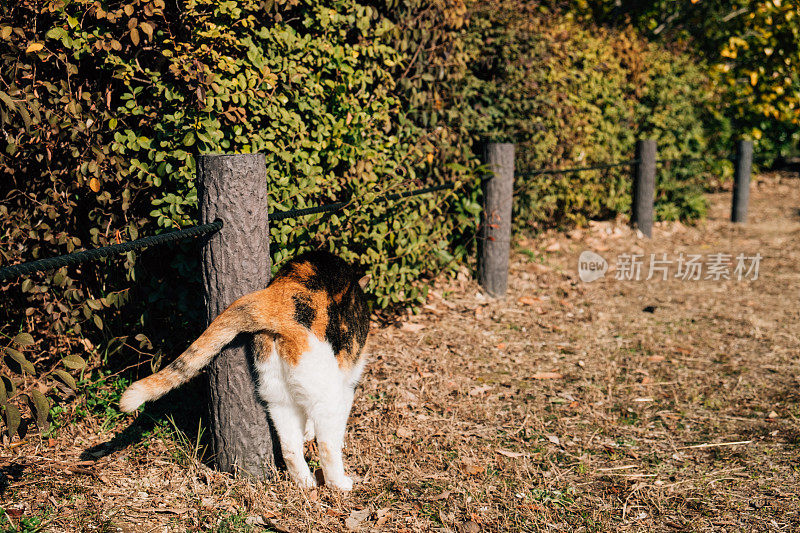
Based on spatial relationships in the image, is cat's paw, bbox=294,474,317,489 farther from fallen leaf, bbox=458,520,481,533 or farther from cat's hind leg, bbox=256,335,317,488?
fallen leaf, bbox=458,520,481,533

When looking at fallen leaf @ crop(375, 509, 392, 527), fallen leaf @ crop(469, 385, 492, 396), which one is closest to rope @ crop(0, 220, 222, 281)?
fallen leaf @ crop(375, 509, 392, 527)

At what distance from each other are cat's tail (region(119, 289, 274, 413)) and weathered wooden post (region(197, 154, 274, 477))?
0.45 ft

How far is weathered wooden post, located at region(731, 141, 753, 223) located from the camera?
9273 millimetres

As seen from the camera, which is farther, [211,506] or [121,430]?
[121,430]

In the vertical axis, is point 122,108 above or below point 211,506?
above

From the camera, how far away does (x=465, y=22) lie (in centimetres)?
483

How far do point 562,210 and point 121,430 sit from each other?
5.96 meters

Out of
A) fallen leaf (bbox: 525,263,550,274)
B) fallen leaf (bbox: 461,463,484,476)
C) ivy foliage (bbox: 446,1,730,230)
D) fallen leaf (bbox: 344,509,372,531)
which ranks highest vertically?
ivy foliage (bbox: 446,1,730,230)

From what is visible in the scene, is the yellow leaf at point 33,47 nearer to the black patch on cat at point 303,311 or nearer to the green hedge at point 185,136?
the green hedge at point 185,136

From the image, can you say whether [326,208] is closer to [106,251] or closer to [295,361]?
[295,361]

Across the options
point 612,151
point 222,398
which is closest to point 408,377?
point 222,398

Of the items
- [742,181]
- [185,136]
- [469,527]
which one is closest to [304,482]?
[469,527]

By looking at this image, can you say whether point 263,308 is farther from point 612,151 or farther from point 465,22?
point 612,151

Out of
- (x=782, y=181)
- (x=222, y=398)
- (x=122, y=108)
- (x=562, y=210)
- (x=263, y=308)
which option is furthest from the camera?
(x=782, y=181)
